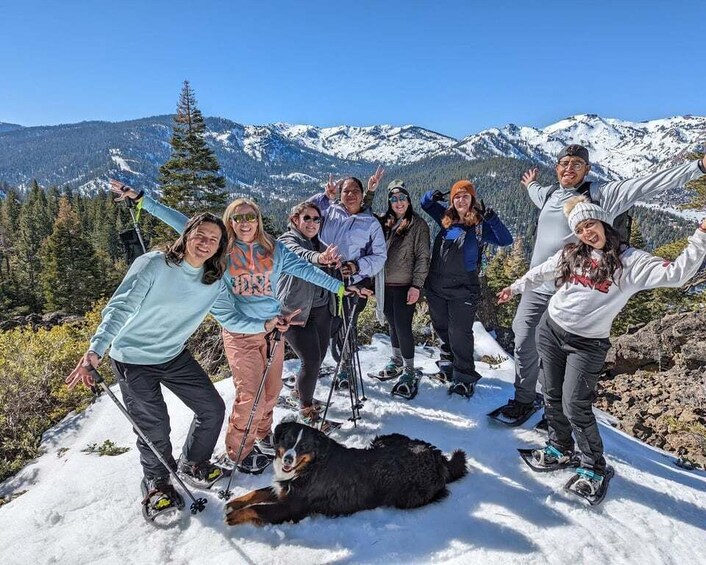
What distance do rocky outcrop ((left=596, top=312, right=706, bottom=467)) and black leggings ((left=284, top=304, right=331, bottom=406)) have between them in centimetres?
465

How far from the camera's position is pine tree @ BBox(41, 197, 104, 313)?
35.2m

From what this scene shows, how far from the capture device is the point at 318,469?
3.21 meters

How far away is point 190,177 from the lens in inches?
902

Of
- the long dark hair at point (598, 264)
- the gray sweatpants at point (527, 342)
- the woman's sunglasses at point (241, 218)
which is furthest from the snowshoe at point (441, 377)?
the woman's sunglasses at point (241, 218)

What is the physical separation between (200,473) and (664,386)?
7604 mm

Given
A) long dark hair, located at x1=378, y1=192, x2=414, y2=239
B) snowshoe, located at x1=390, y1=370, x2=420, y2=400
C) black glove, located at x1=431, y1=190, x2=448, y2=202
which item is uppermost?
black glove, located at x1=431, y1=190, x2=448, y2=202

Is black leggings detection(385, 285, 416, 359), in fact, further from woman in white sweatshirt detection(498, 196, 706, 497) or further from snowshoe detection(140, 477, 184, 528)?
snowshoe detection(140, 477, 184, 528)

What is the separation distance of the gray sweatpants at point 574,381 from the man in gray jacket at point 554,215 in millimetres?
597

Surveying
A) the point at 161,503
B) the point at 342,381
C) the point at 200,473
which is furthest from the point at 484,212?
the point at 161,503

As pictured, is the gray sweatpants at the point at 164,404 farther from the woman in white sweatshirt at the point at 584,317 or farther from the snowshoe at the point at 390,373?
the woman in white sweatshirt at the point at 584,317

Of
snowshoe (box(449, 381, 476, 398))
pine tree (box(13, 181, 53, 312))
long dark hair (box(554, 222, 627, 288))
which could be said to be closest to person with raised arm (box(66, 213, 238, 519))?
long dark hair (box(554, 222, 627, 288))

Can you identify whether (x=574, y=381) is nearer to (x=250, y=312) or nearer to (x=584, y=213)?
(x=584, y=213)

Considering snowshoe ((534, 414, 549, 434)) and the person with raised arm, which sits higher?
the person with raised arm

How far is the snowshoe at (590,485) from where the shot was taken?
3340 mm
